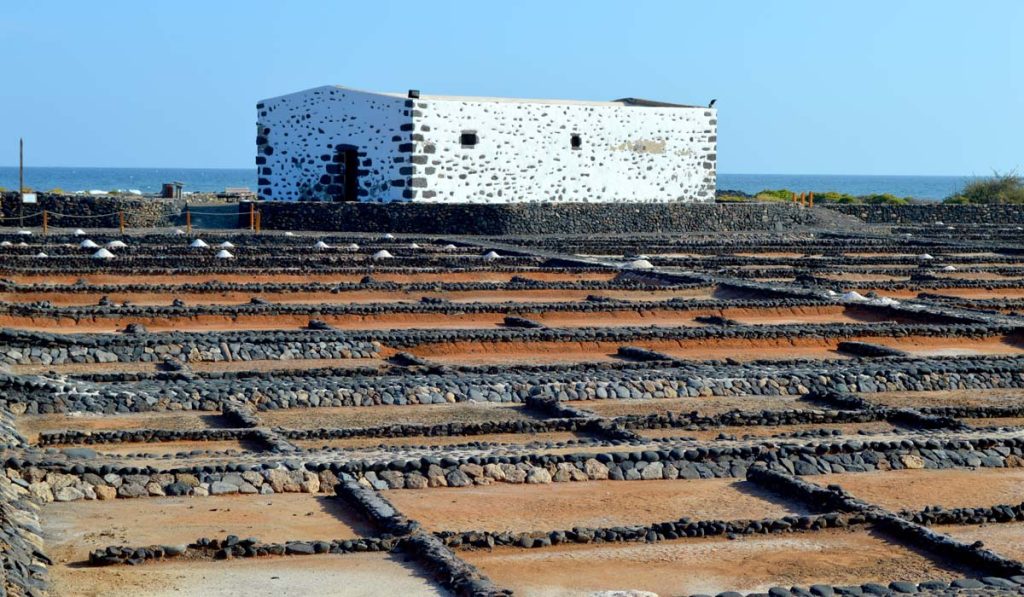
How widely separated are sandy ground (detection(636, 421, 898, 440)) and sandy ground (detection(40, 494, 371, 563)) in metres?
3.20

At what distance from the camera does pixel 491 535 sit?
26.1 feet

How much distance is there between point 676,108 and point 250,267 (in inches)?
649

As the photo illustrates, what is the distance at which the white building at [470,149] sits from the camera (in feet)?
106

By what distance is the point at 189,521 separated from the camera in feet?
27.4

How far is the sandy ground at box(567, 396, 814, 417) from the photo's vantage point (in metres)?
12.4

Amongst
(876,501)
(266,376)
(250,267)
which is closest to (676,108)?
(250,267)

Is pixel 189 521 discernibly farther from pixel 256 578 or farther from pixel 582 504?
pixel 582 504

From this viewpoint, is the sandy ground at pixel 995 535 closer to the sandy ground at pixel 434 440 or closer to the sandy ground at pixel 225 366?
the sandy ground at pixel 434 440

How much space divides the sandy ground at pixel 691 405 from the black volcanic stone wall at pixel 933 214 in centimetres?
3149

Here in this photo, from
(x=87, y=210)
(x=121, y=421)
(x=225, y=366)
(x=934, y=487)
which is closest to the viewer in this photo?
(x=934, y=487)

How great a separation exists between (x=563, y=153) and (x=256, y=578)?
90.1 ft

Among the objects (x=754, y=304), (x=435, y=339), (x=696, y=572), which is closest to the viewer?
(x=696, y=572)

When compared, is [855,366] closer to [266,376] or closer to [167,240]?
[266,376]

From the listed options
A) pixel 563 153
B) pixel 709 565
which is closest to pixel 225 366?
pixel 709 565
